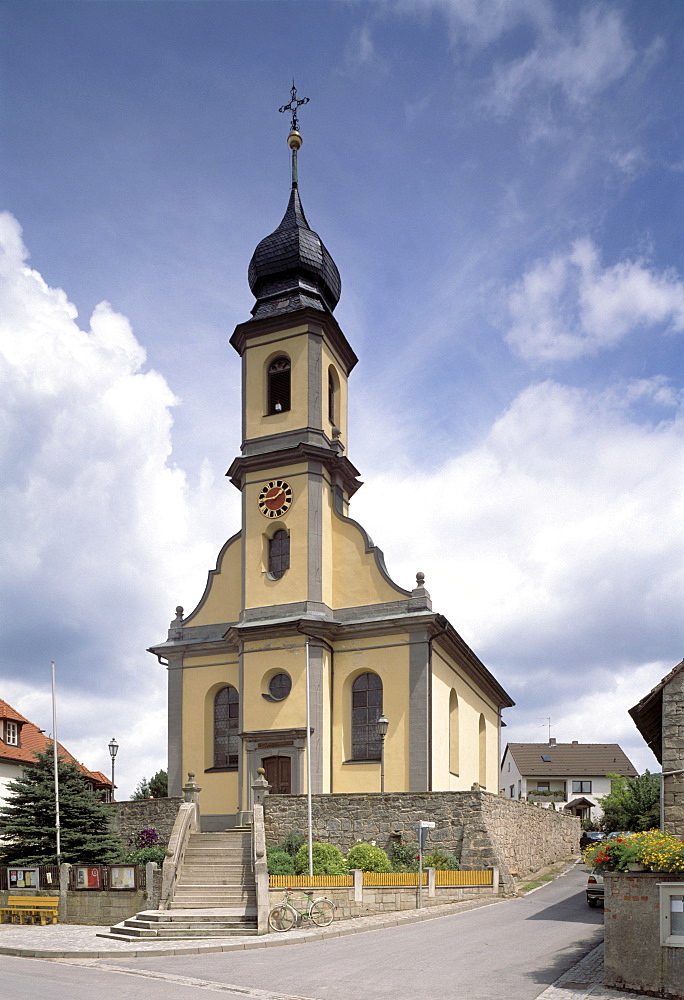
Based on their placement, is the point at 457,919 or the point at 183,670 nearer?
the point at 457,919

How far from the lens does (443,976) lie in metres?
14.8

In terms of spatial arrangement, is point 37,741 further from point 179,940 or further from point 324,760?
point 179,940

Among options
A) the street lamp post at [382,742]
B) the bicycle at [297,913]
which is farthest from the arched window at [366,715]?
the bicycle at [297,913]

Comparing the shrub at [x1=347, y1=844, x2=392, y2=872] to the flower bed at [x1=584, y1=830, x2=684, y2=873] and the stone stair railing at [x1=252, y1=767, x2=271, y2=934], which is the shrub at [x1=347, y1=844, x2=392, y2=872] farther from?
the flower bed at [x1=584, y1=830, x2=684, y2=873]

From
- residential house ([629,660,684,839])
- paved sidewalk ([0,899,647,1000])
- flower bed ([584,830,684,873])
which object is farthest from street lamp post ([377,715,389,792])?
flower bed ([584,830,684,873])

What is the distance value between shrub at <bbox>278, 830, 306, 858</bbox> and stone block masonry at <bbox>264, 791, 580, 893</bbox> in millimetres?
169

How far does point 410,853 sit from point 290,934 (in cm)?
698

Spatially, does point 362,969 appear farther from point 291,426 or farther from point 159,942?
point 291,426

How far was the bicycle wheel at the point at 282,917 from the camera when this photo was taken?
21.1 m

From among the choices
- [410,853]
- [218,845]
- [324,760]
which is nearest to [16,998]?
[218,845]

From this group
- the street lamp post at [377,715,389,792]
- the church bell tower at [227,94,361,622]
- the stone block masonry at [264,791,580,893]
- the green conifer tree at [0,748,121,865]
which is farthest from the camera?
the church bell tower at [227,94,361,622]

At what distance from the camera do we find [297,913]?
21.5 metres

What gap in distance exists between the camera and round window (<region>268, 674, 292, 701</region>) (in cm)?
3238

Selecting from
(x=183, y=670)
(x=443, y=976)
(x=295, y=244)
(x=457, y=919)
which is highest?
(x=295, y=244)
